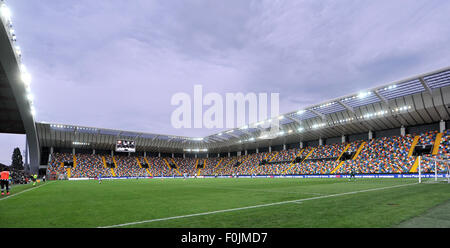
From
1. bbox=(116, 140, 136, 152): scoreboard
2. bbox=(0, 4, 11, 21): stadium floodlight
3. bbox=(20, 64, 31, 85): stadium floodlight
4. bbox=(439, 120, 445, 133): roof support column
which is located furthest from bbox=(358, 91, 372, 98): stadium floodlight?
bbox=(116, 140, 136, 152): scoreboard

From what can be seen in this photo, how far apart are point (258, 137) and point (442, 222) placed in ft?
188

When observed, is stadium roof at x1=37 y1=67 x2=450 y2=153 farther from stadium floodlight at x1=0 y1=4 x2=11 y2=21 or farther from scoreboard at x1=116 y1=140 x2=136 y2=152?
stadium floodlight at x1=0 y1=4 x2=11 y2=21

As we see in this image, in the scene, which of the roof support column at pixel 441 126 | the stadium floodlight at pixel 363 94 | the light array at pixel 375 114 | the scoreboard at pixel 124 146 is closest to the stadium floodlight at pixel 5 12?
the scoreboard at pixel 124 146

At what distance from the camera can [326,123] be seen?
49.8 metres

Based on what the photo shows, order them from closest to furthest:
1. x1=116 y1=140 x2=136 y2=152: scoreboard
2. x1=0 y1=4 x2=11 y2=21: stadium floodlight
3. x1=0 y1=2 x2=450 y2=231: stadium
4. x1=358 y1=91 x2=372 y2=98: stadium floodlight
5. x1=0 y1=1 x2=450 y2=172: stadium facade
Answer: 1. x1=0 y1=2 x2=450 y2=231: stadium
2. x1=0 y1=4 x2=11 y2=21: stadium floodlight
3. x1=0 y1=1 x2=450 y2=172: stadium facade
4. x1=358 y1=91 x2=372 y2=98: stadium floodlight
5. x1=116 y1=140 x2=136 y2=152: scoreboard

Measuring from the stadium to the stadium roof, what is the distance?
0.22m

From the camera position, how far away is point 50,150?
64.2 m

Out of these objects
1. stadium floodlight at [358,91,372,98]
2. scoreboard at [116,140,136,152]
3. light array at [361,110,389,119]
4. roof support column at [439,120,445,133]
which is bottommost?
scoreboard at [116,140,136,152]

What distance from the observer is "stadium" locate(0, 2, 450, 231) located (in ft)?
23.4

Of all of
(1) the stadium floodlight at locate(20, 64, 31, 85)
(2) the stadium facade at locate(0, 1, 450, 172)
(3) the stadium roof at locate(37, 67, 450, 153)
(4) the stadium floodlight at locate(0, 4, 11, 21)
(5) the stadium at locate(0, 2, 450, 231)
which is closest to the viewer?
(5) the stadium at locate(0, 2, 450, 231)

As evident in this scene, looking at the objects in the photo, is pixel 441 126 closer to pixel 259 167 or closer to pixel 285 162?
pixel 285 162
